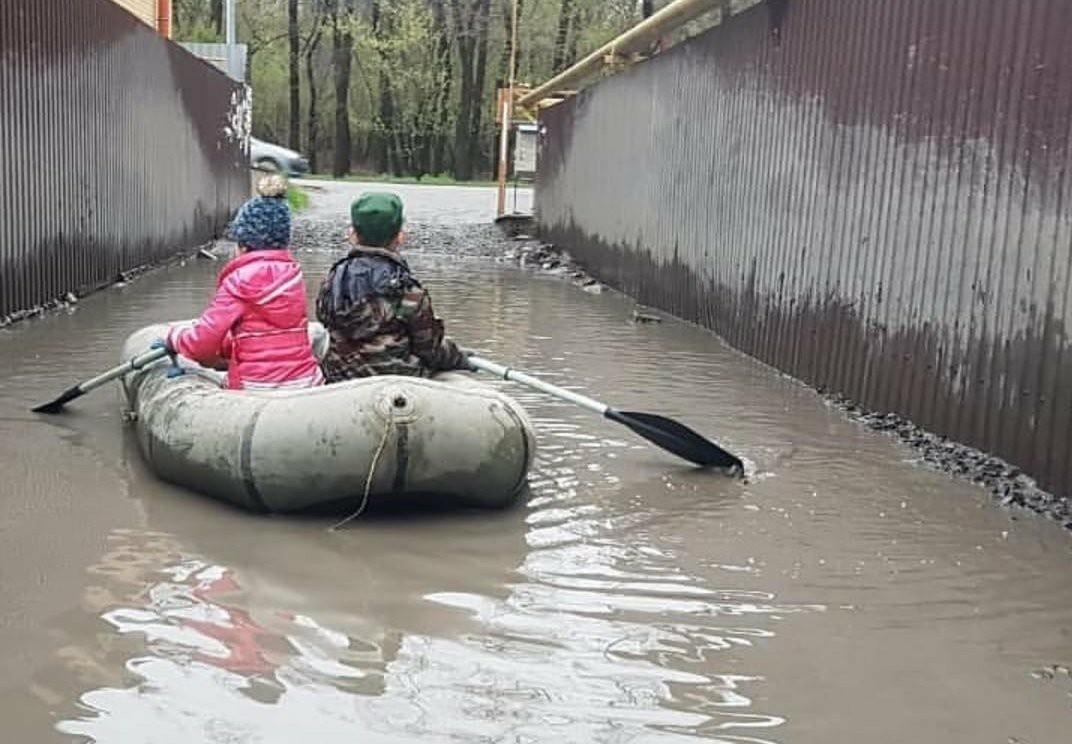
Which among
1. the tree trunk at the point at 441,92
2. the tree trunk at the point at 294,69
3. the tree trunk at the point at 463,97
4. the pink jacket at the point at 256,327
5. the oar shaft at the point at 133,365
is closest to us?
the pink jacket at the point at 256,327

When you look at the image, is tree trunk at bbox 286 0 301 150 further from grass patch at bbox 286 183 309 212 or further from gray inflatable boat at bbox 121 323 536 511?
gray inflatable boat at bbox 121 323 536 511

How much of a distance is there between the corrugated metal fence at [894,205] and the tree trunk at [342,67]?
103 ft

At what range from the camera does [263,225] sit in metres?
5.69

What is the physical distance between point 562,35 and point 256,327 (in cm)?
3670

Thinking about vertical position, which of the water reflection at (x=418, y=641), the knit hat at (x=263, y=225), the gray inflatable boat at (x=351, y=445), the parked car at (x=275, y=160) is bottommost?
the water reflection at (x=418, y=641)

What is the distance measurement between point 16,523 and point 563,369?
190 inches


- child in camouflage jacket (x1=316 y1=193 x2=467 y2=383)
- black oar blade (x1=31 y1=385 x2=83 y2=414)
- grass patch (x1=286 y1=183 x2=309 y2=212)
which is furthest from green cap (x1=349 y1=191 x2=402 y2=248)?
grass patch (x1=286 y1=183 x2=309 y2=212)

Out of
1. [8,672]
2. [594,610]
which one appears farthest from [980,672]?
[8,672]

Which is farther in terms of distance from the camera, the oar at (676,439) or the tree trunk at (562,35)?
the tree trunk at (562,35)

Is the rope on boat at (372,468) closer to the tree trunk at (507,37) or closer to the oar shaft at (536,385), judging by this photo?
the oar shaft at (536,385)

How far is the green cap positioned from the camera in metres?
5.70

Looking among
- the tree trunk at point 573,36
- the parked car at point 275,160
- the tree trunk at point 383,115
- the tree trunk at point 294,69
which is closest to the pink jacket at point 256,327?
the parked car at point 275,160

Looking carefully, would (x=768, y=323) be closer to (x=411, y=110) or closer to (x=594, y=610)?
(x=594, y=610)

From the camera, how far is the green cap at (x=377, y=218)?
18.7ft
